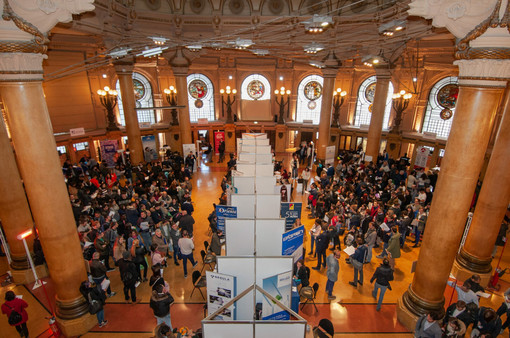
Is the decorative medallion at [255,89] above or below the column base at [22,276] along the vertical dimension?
above

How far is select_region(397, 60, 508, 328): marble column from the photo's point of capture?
5.10 metres

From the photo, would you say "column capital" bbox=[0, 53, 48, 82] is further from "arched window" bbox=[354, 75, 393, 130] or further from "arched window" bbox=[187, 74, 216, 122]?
"arched window" bbox=[354, 75, 393, 130]

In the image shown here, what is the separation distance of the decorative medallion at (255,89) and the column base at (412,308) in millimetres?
20532

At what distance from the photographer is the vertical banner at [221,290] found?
5.80 m

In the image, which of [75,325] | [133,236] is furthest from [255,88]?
[75,325]

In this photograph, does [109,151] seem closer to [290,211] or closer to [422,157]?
[290,211]

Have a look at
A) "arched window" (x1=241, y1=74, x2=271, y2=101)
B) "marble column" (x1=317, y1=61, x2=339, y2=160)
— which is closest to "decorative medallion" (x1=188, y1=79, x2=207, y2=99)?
"arched window" (x1=241, y1=74, x2=271, y2=101)

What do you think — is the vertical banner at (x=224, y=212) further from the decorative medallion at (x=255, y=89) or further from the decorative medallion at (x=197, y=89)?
the decorative medallion at (x=197, y=89)

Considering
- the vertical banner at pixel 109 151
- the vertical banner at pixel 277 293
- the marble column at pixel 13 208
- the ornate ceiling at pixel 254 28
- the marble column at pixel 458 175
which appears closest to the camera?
the marble column at pixel 458 175

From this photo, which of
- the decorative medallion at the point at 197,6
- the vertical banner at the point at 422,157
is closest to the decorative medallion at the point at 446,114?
the vertical banner at the point at 422,157

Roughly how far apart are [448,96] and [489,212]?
13.7 m

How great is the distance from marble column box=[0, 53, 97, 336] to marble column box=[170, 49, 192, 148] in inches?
520

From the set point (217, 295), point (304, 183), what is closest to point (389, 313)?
point (217, 295)

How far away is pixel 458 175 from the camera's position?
217 inches
